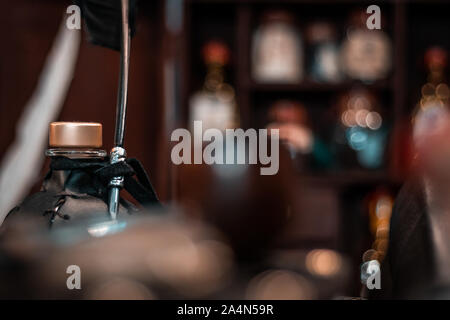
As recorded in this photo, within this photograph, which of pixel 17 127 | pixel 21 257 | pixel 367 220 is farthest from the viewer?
pixel 367 220

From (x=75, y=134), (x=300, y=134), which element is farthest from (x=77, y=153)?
(x=300, y=134)

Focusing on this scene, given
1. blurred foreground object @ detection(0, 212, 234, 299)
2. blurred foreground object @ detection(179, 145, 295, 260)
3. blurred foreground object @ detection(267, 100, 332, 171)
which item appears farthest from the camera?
blurred foreground object @ detection(267, 100, 332, 171)

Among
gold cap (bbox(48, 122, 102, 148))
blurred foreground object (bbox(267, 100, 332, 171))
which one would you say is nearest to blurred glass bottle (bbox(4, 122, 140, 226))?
gold cap (bbox(48, 122, 102, 148))

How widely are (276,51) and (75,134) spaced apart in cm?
200

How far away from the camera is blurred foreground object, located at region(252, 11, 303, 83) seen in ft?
7.35

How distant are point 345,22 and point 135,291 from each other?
2.29 m

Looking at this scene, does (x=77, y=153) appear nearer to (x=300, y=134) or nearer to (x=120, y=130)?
(x=120, y=130)

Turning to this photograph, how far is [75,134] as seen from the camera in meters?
0.31

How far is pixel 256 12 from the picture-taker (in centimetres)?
228

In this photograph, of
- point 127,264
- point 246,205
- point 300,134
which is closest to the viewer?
point 127,264

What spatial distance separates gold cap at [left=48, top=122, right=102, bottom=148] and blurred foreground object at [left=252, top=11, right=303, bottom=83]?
6.36 feet

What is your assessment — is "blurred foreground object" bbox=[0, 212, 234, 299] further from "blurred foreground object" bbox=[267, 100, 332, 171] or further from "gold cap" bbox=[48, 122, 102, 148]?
"blurred foreground object" bbox=[267, 100, 332, 171]
